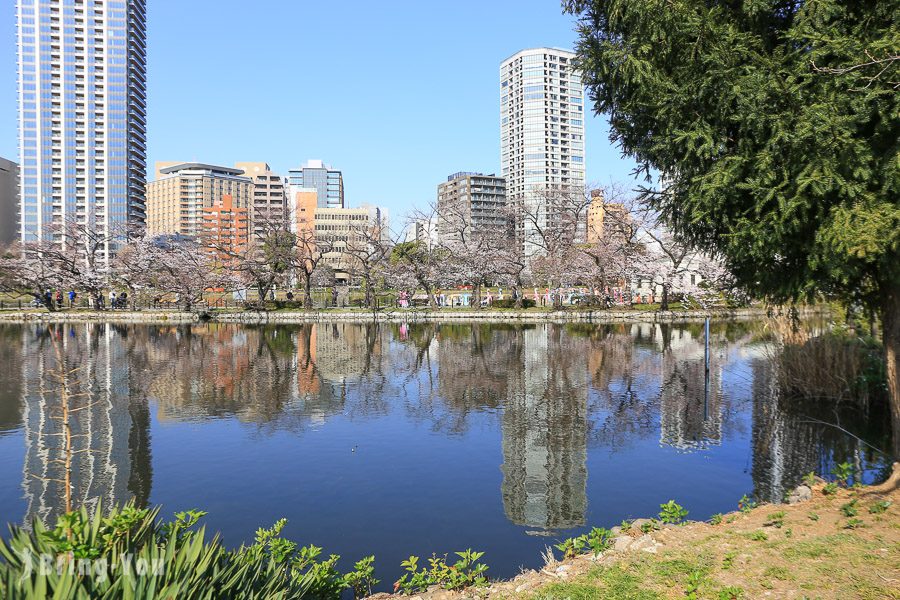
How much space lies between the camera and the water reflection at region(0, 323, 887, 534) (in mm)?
10031

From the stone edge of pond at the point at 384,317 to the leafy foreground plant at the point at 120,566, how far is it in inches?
1642

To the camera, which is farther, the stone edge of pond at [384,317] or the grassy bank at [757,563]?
the stone edge of pond at [384,317]

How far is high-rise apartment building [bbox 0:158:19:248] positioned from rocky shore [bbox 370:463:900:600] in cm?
14540

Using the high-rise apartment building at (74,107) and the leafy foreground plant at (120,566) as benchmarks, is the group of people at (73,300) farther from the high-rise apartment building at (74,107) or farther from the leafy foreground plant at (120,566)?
the high-rise apartment building at (74,107)

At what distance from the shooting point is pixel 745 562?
5574 mm

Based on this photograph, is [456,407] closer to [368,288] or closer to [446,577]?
[446,577]

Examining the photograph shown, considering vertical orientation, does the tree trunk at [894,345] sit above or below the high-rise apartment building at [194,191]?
below

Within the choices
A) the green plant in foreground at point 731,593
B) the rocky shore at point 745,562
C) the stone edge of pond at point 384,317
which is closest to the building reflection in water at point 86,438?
the rocky shore at point 745,562

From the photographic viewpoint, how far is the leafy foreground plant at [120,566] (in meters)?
3.32

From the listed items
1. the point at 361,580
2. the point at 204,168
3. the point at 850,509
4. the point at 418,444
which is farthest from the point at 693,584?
the point at 204,168

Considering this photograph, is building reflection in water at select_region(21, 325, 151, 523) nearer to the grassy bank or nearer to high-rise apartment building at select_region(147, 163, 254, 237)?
the grassy bank

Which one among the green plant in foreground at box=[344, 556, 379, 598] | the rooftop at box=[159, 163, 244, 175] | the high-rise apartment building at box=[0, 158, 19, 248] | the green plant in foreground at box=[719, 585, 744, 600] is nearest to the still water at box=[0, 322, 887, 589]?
the green plant in foreground at box=[344, 556, 379, 598]

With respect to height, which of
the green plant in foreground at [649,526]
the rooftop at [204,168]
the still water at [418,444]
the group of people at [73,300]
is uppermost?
the rooftop at [204,168]

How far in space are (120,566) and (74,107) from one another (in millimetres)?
139053
